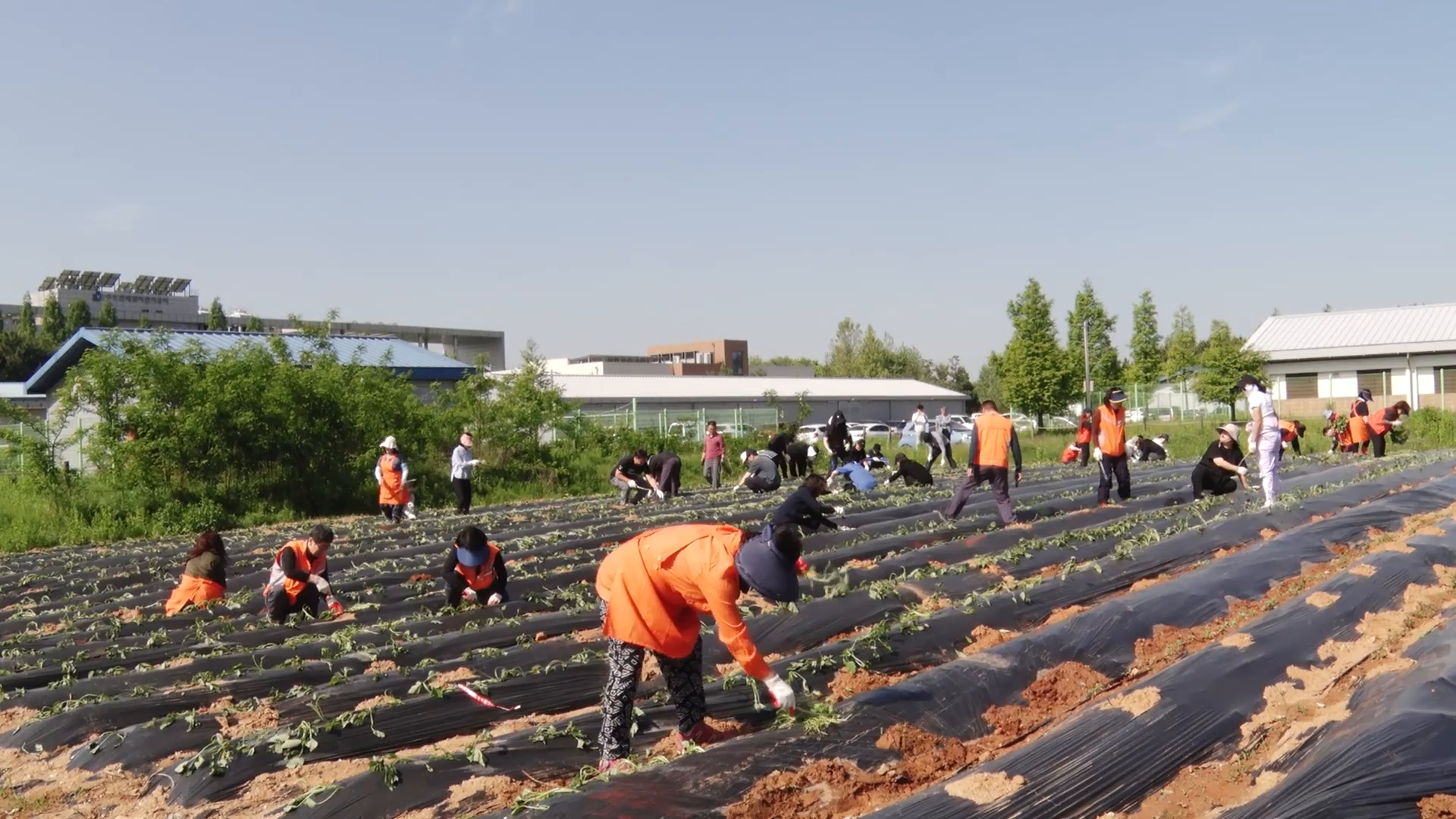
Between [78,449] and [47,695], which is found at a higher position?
[78,449]

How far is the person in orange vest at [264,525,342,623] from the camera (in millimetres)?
8391

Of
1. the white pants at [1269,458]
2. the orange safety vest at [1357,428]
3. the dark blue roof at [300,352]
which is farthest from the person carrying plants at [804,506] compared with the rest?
the orange safety vest at [1357,428]

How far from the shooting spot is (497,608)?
812 cm

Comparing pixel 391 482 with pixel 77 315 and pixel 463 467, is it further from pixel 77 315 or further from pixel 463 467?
pixel 77 315

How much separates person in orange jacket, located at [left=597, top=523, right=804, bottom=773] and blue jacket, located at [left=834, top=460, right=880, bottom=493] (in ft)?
36.5

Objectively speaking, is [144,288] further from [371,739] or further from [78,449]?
[371,739]

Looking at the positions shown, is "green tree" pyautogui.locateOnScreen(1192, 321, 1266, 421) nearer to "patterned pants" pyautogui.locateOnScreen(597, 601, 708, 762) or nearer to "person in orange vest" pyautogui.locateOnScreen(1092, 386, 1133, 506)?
"person in orange vest" pyautogui.locateOnScreen(1092, 386, 1133, 506)

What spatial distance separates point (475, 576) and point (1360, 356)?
3687cm

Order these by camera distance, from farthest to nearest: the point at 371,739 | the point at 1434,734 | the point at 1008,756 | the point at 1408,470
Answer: the point at 1408,470
the point at 371,739
the point at 1008,756
the point at 1434,734

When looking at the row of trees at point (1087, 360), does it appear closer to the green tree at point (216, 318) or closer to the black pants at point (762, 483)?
the black pants at point (762, 483)

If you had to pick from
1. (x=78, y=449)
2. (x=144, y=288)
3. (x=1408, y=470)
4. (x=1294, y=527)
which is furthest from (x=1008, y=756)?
(x=144, y=288)

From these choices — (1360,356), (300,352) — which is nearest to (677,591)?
(300,352)

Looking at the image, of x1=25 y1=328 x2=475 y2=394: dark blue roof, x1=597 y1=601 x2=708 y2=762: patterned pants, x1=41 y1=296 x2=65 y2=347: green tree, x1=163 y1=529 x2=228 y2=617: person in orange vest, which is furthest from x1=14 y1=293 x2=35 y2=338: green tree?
x1=597 y1=601 x2=708 y2=762: patterned pants

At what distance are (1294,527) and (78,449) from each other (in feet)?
61.8
